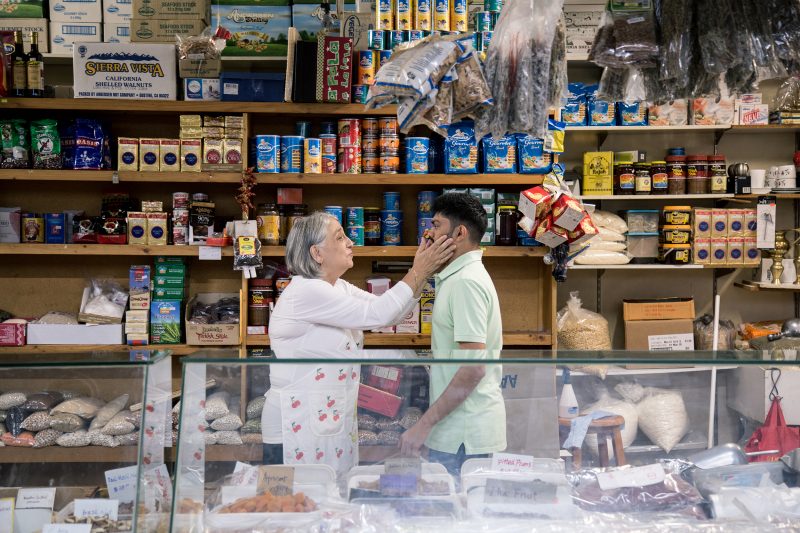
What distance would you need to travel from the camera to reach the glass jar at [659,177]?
448 cm

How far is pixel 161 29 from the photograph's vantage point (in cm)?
432

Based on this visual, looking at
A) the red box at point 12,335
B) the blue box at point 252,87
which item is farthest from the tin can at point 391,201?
the red box at point 12,335

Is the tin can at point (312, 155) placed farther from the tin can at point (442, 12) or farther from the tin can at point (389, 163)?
the tin can at point (442, 12)

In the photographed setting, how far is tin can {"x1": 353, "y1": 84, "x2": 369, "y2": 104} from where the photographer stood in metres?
4.11

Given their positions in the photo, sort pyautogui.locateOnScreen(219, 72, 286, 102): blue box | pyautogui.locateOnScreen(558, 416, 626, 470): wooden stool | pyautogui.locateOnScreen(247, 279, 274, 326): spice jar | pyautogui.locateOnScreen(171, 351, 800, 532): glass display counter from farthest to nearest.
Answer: pyautogui.locateOnScreen(247, 279, 274, 326): spice jar < pyautogui.locateOnScreen(219, 72, 286, 102): blue box < pyautogui.locateOnScreen(558, 416, 626, 470): wooden stool < pyautogui.locateOnScreen(171, 351, 800, 532): glass display counter

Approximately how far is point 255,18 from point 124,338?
1.94 m

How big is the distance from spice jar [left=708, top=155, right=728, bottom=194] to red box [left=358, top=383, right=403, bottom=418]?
3.28 meters

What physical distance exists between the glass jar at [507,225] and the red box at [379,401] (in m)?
2.41

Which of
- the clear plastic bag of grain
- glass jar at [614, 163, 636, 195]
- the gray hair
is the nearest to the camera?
the gray hair

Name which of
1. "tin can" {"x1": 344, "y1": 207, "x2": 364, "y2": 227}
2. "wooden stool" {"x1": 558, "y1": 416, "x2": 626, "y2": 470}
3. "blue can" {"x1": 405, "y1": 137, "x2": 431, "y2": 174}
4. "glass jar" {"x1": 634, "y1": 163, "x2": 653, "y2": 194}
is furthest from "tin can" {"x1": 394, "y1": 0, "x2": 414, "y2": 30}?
"wooden stool" {"x1": 558, "y1": 416, "x2": 626, "y2": 470}

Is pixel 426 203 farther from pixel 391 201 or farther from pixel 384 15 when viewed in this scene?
pixel 384 15

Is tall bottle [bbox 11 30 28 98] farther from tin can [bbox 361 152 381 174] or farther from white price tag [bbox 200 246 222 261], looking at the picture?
tin can [bbox 361 152 381 174]

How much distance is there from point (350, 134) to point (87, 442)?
2515mm

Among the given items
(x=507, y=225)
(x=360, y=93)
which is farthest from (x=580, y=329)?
(x=360, y=93)
